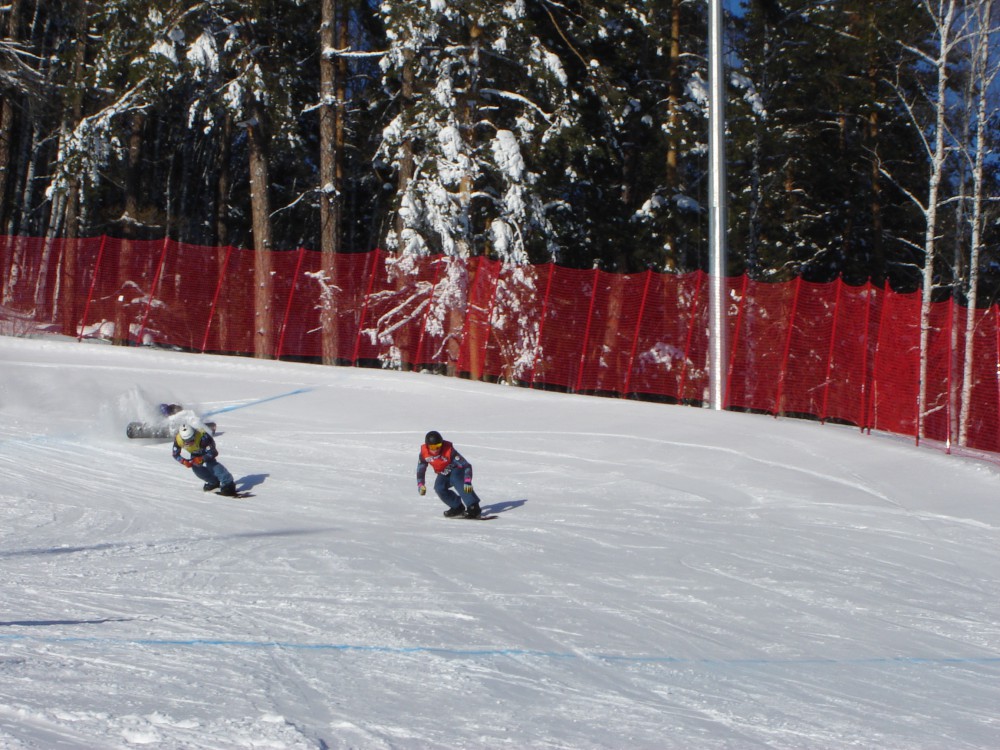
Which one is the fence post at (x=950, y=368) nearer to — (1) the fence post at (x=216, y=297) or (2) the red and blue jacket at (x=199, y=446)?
(2) the red and blue jacket at (x=199, y=446)

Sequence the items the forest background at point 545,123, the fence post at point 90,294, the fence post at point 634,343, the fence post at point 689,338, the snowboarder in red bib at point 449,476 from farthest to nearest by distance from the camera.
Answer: the forest background at point 545,123 → the fence post at point 90,294 → the fence post at point 634,343 → the fence post at point 689,338 → the snowboarder in red bib at point 449,476

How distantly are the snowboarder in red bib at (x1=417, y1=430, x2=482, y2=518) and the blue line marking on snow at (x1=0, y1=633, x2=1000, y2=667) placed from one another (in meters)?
5.66

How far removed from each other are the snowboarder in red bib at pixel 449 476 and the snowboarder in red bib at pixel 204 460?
8.82ft

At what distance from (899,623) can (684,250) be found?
22620 millimetres

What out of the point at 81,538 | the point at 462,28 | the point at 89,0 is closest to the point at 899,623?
the point at 81,538

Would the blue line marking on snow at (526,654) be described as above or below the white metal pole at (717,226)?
below

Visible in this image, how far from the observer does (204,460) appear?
14359 mm

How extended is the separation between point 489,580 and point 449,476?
3409mm

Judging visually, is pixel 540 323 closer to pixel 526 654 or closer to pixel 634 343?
pixel 634 343

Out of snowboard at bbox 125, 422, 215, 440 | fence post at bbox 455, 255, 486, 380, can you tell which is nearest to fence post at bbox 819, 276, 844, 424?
fence post at bbox 455, 255, 486, 380

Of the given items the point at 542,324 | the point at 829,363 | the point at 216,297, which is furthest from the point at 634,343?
the point at 216,297

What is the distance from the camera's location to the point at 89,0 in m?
29.3

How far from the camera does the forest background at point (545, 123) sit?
26438 millimetres

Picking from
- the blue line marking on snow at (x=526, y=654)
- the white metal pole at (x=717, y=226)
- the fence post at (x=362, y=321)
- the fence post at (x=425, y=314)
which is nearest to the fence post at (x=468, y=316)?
the fence post at (x=425, y=314)
